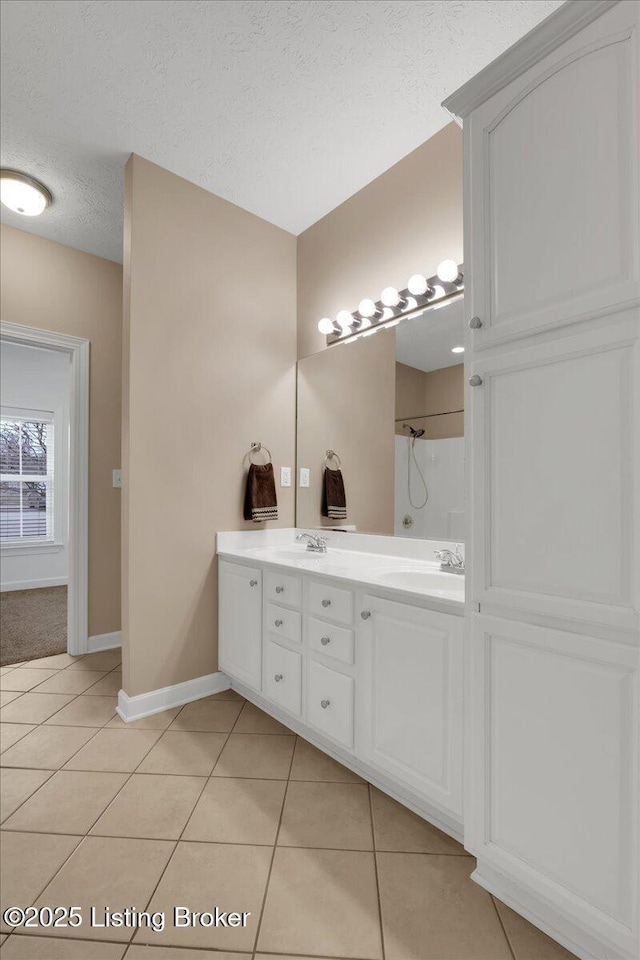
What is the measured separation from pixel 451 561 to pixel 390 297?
4.24ft

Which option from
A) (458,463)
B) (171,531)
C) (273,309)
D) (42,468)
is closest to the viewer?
(458,463)

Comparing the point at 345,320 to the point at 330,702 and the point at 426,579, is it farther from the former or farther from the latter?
the point at 330,702

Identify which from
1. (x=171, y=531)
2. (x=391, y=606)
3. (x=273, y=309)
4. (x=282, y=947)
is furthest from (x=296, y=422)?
(x=282, y=947)

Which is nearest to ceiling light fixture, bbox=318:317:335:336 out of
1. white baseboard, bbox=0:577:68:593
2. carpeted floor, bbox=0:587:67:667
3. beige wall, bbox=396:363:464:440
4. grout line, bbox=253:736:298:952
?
beige wall, bbox=396:363:464:440

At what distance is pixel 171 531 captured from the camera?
7.47 ft

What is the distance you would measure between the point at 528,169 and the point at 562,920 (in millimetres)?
1831

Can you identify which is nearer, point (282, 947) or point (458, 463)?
point (282, 947)

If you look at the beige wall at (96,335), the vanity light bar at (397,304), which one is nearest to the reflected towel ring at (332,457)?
the vanity light bar at (397,304)

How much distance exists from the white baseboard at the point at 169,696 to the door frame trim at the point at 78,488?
0.94 metres

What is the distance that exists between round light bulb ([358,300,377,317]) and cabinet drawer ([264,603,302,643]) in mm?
1519

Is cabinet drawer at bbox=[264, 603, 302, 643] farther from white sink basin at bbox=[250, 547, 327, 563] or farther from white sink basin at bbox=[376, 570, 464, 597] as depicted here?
white sink basin at bbox=[376, 570, 464, 597]

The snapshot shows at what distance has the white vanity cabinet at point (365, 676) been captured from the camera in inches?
53.2

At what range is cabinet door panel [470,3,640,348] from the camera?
3.14 feet

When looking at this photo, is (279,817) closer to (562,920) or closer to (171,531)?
(562,920)
